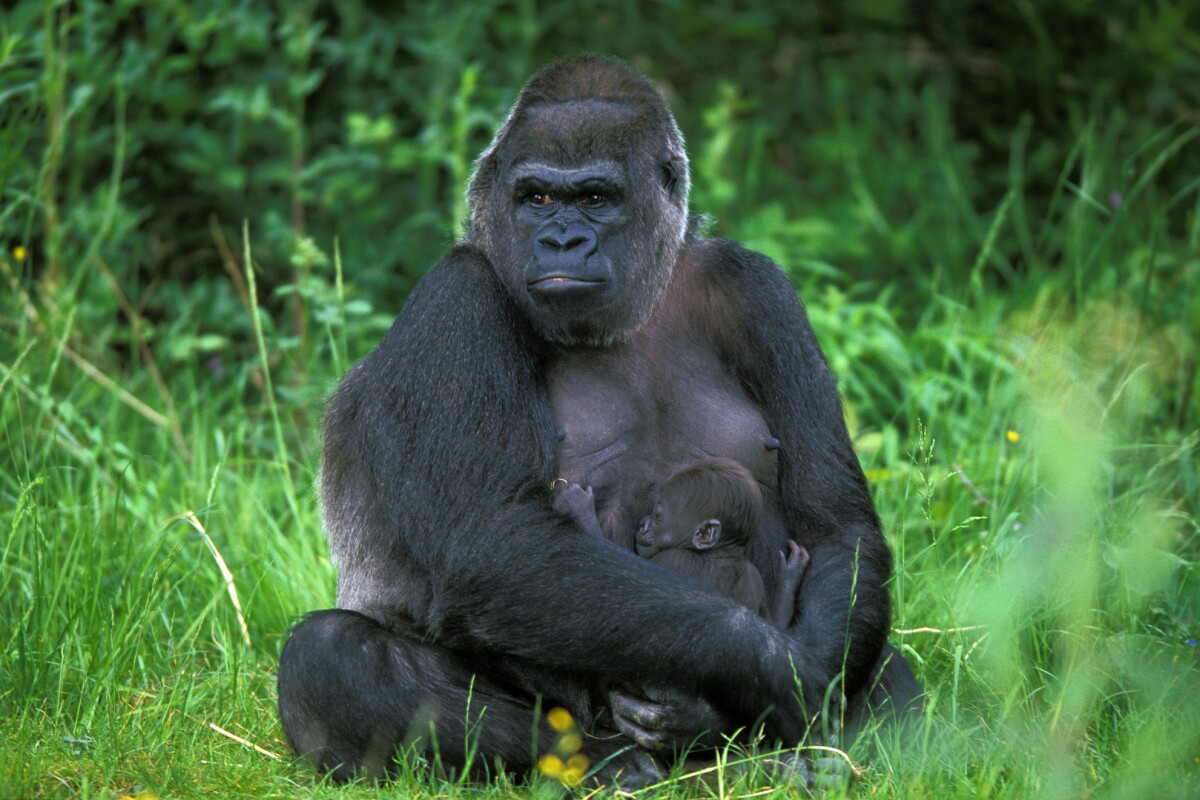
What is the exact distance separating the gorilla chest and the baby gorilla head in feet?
0.27

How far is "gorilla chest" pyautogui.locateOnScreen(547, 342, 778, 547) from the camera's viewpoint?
10.8 ft

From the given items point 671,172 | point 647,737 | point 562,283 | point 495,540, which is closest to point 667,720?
point 647,737

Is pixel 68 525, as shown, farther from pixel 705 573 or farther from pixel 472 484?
pixel 705 573

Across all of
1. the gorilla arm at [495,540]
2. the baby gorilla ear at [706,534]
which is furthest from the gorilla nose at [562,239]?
the baby gorilla ear at [706,534]

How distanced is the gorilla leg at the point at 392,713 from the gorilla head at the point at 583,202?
0.83 m

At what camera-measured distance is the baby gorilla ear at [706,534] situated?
3.15m

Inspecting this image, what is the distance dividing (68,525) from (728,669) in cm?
227

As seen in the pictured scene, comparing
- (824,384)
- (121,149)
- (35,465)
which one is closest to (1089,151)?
(824,384)

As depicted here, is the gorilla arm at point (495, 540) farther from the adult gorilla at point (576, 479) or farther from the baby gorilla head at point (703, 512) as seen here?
the baby gorilla head at point (703, 512)

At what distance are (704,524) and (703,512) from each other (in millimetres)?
26

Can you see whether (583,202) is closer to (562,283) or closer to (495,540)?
(562,283)

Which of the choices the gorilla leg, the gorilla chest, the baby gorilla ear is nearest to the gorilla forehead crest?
the gorilla chest

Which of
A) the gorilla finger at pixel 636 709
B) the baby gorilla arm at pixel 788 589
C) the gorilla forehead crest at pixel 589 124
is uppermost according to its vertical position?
the gorilla forehead crest at pixel 589 124

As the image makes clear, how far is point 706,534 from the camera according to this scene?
10.4 ft
